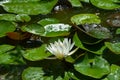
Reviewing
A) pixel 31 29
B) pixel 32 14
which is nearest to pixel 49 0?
pixel 32 14

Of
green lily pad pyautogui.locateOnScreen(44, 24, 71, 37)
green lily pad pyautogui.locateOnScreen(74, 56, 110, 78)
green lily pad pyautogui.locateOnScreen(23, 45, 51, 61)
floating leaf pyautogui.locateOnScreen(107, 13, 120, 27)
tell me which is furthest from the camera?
floating leaf pyautogui.locateOnScreen(107, 13, 120, 27)

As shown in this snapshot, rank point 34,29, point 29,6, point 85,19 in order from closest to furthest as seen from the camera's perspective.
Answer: point 34,29 < point 85,19 < point 29,6

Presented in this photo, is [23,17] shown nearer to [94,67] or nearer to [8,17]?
[8,17]

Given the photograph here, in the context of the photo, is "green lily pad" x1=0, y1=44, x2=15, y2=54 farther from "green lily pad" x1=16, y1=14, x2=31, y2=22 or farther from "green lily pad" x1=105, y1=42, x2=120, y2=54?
"green lily pad" x1=105, y1=42, x2=120, y2=54

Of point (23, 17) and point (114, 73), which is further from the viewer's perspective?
point (23, 17)

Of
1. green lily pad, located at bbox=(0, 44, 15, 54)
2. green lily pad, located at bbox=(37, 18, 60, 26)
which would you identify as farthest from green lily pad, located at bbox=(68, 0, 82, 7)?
green lily pad, located at bbox=(0, 44, 15, 54)

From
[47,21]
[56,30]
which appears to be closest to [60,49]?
[56,30]
